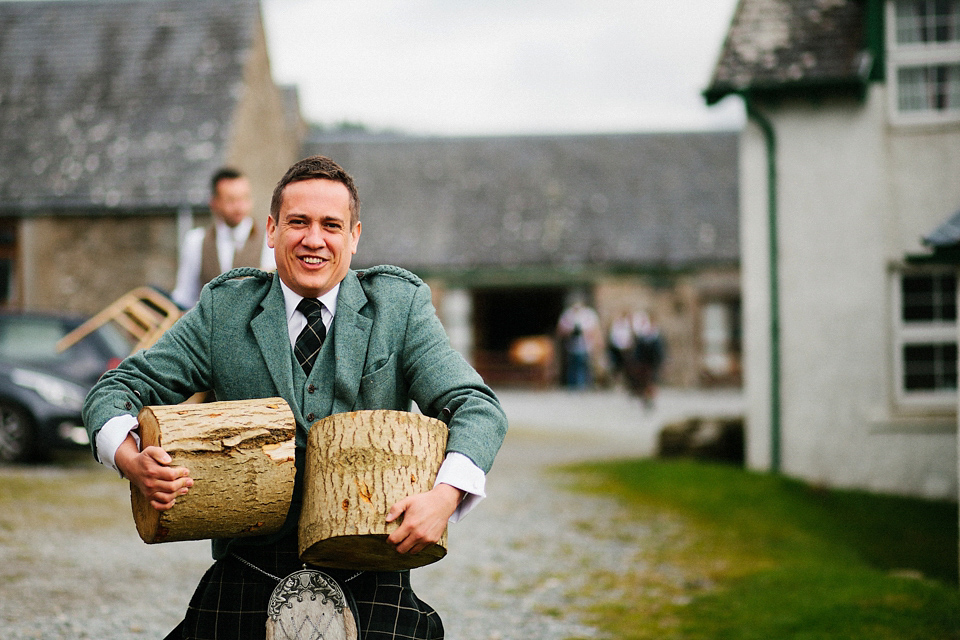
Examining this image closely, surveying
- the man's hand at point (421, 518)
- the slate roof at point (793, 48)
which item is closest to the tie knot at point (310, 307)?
the man's hand at point (421, 518)

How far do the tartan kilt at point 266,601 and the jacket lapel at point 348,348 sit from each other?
0.42 m

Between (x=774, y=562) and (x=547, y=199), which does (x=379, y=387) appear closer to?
(x=774, y=562)

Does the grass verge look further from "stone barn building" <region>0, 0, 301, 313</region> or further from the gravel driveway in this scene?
"stone barn building" <region>0, 0, 301, 313</region>

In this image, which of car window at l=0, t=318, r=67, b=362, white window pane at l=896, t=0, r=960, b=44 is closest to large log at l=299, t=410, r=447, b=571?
car window at l=0, t=318, r=67, b=362

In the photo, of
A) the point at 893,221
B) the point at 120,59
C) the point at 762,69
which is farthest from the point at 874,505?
the point at 120,59

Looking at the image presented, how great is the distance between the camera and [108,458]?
2367mm

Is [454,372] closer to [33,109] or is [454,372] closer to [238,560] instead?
[238,560]

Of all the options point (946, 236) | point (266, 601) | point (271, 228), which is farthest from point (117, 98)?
point (266, 601)

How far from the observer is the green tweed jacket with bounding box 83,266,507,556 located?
100.0 inches

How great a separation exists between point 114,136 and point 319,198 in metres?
17.0

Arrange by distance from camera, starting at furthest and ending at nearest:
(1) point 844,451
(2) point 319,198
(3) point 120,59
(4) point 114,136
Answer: (3) point 120,59 → (4) point 114,136 → (1) point 844,451 → (2) point 319,198

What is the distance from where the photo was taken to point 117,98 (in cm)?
1866

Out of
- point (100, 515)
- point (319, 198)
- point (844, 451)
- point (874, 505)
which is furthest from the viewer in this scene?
point (844, 451)

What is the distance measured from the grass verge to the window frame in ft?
3.41
